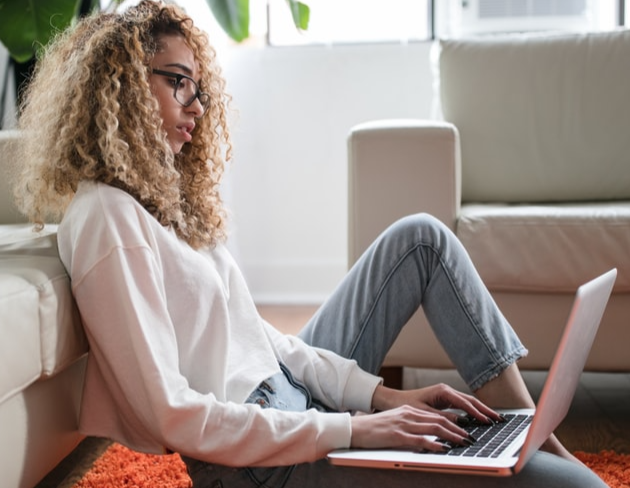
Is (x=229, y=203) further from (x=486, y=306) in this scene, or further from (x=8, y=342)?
(x=8, y=342)

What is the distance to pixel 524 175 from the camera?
238 cm

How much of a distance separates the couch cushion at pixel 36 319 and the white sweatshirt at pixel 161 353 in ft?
0.15

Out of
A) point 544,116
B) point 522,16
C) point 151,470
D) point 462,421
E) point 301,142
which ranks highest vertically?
point 522,16

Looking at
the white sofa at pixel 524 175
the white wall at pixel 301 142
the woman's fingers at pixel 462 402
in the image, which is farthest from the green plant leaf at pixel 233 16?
the woman's fingers at pixel 462 402

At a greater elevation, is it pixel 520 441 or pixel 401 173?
pixel 401 173

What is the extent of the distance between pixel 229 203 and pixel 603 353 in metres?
1.80

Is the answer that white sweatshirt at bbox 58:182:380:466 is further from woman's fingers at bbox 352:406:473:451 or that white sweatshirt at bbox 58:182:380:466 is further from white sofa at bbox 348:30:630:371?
white sofa at bbox 348:30:630:371

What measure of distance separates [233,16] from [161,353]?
7.25ft

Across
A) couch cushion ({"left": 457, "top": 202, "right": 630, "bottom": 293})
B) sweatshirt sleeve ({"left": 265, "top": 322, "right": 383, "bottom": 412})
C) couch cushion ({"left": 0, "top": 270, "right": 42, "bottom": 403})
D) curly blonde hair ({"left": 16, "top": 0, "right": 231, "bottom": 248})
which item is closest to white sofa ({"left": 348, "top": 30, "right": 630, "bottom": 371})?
couch cushion ({"left": 457, "top": 202, "right": 630, "bottom": 293})

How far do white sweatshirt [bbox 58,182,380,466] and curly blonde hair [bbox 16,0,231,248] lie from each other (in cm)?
4

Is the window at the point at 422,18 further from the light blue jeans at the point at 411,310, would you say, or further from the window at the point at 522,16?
the light blue jeans at the point at 411,310

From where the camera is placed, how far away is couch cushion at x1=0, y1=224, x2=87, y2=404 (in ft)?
3.33

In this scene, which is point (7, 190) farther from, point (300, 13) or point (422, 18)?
point (422, 18)

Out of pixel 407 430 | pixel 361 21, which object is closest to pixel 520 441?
pixel 407 430
